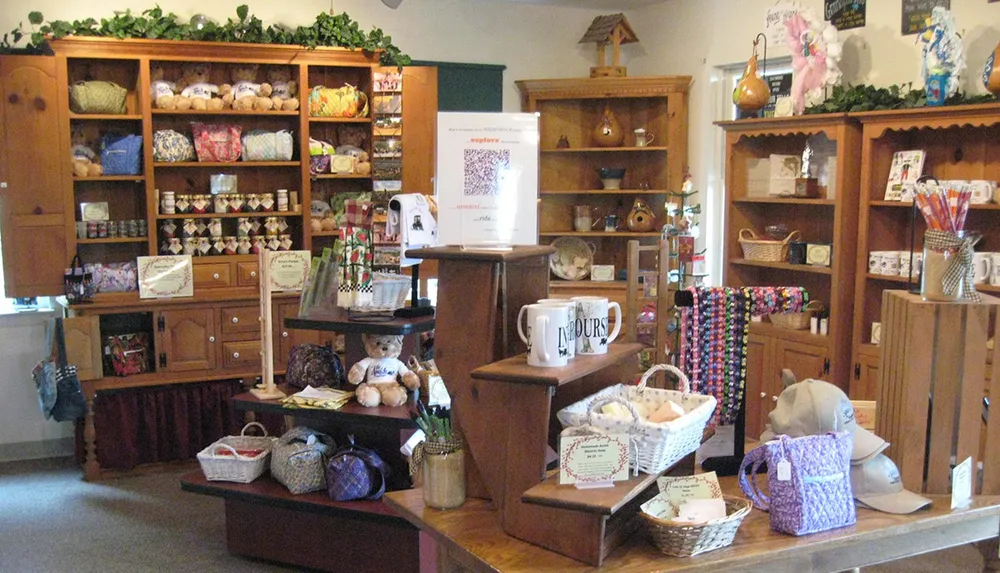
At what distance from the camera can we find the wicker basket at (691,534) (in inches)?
73.4

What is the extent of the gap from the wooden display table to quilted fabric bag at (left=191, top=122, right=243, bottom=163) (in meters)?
3.47

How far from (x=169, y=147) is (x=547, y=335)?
12.4ft

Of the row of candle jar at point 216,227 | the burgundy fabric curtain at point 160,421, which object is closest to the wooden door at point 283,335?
the burgundy fabric curtain at point 160,421

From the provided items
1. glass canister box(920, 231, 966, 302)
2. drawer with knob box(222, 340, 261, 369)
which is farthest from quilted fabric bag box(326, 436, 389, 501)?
glass canister box(920, 231, 966, 302)

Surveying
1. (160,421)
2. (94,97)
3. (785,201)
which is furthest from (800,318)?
(94,97)

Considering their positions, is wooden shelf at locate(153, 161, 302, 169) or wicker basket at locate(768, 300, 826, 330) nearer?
wicker basket at locate(768, 300, 826, 330)

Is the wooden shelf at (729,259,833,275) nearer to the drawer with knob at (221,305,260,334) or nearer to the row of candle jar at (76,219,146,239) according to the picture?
the drawer with knob at (221,305,260,334)

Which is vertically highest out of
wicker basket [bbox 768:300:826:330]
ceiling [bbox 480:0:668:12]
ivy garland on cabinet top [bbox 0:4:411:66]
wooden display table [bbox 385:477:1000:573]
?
ceiling [bbox 480:0:668:12]

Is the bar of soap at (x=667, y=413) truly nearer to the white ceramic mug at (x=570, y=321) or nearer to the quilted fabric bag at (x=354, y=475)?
the white ceramic mug at (x=570, y=321)

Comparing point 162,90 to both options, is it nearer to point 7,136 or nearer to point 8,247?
point 7,136

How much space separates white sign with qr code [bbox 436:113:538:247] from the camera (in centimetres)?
214

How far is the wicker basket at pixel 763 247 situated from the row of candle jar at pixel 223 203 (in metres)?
2.63

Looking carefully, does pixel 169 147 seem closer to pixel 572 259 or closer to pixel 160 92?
pixel 160 92

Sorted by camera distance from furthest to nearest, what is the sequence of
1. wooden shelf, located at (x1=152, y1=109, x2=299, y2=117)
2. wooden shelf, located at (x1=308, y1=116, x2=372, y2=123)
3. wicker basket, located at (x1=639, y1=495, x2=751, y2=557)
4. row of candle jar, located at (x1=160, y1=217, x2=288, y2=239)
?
wooden shelf, located at (x1=308, y1=116, x2=372, y2=123), row of candle jar, located at (x1=160, y1=217, x2=288, y2=239), wooden shelf, located at (x1=152, y1=109, x2=299, y2=117), wicker basket, located at (x1=639, y1=495, x2=751, y2=557)
